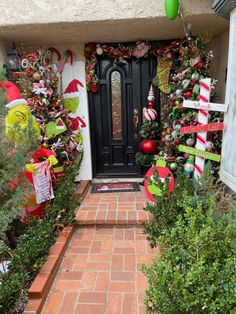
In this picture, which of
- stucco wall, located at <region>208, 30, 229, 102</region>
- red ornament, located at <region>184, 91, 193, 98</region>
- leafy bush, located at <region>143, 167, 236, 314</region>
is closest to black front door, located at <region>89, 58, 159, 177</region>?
stucco wall, located at <region>208, 30, 229, 102</region>

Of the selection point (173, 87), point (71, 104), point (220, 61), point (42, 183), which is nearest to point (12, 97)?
point (42, 183)

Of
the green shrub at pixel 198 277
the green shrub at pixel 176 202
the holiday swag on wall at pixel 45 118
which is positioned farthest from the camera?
the holiday swag on wall at pixel 45 118

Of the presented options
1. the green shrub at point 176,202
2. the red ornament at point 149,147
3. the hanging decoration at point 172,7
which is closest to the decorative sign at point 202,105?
the green shrub at point 176,202

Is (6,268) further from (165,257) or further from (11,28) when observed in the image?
(11,28)

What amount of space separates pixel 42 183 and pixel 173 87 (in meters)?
2.13

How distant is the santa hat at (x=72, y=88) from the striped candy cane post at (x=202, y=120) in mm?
2131

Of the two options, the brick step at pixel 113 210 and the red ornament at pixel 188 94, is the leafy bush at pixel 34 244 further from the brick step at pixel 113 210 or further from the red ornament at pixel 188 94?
the red ornament at pixel 188 94

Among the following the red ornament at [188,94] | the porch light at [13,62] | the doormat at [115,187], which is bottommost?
the doormat at [115,187]

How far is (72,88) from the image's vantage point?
409cm

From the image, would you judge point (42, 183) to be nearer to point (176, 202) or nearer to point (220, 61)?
point (176, 202)

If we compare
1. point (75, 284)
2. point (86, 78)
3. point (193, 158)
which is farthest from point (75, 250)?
point (86, 78)

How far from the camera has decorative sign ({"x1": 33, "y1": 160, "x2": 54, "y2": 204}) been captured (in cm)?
274

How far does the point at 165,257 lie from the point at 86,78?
330cm

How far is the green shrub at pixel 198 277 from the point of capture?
47.6 inches
